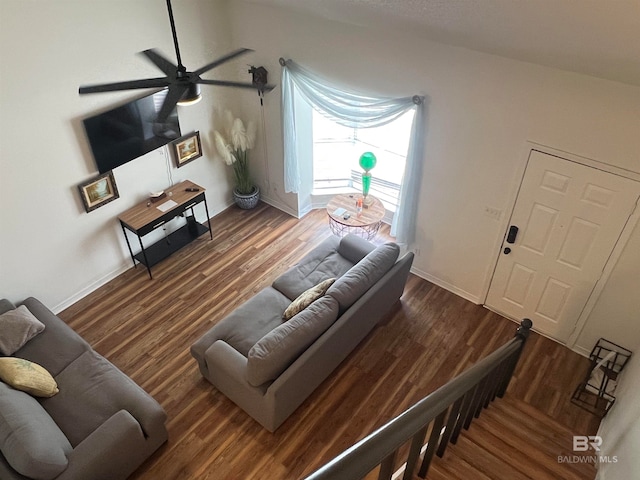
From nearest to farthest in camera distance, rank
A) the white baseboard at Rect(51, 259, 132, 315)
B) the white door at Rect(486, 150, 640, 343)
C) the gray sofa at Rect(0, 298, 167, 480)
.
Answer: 1. the gray sofa at Rect(0, 298, 167, 480)
2. the white door at Rect(486, 150, 640, 343)
3. the white baseboard at Rect(51, 259, 132, 315)

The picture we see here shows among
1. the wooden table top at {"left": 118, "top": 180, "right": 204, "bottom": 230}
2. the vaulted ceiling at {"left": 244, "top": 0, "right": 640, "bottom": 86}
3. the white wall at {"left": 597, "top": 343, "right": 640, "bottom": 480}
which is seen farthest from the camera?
the wooden table top at {"left": 118, "top": 180, "right": 204, "bottom": 230}

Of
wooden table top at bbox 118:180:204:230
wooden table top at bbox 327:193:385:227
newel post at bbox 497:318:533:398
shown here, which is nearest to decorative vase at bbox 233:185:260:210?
wooden table top at bbox 118:180:204:230

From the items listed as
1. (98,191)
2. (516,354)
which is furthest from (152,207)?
(516,354)

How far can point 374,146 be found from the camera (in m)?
5.78

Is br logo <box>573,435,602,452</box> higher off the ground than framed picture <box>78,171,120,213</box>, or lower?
lower

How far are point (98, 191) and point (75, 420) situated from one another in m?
2.34

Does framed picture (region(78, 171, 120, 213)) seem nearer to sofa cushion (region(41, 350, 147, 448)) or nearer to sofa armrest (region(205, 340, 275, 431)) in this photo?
sofa cushion (region(41, 350, 147, 448))

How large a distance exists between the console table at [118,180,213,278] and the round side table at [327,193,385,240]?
164 cm

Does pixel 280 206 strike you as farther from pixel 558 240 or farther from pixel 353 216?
pixel 558 240

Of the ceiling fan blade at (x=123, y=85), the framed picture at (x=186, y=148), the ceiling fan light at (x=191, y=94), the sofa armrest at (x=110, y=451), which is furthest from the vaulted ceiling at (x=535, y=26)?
the sofa armrest at (x=110, y=451)

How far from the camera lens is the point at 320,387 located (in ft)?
Answer: 14.0

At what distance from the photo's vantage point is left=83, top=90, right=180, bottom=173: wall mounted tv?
456 cm

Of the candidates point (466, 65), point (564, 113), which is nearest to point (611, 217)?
point (564, 113)

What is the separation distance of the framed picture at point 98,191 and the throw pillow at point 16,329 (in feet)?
4.04
